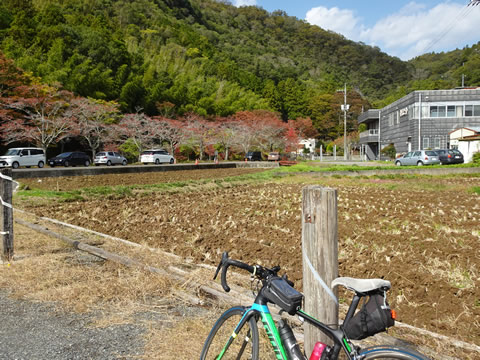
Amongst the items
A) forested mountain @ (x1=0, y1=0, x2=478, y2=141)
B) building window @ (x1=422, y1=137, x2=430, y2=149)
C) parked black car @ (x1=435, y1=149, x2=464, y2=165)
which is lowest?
parked black car @ (x1=435, y1=149, x2=464, y2=165)

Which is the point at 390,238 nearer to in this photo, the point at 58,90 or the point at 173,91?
the point at 58,90

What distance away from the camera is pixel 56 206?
1091 cm

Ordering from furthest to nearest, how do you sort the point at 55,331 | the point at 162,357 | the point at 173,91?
the point at 173,91, the point at 55,331, the point at 162,357

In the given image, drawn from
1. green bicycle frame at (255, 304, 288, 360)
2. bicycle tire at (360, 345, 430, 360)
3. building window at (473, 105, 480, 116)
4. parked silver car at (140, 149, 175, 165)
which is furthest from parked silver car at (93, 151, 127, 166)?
building window at (473, 105, 480, 116)

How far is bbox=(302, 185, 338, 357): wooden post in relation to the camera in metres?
2.11

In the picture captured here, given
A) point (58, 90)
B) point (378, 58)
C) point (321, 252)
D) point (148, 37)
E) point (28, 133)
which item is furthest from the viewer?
point (378, 58)

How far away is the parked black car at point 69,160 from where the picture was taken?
27.4 metres

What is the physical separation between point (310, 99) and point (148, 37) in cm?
3352

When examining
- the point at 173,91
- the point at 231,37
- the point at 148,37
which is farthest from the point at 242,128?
the point at 231,37

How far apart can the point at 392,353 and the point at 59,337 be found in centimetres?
268

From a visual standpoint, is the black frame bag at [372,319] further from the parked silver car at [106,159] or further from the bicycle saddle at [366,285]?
the parked silver car at [106,159]

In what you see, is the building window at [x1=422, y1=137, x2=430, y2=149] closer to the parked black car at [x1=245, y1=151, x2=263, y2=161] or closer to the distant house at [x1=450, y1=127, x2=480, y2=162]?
the distant house at [x1=450, y1=127, x2=480, y2=162]

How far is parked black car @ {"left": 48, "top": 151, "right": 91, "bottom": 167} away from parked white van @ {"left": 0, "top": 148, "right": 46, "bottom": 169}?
2.68 feet

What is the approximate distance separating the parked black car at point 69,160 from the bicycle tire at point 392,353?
94.7 feet
